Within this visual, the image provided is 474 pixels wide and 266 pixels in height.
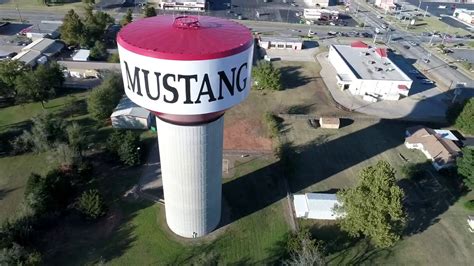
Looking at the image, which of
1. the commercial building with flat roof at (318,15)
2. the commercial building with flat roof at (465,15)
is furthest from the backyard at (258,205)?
the commercial building with flat roof at (465,15)

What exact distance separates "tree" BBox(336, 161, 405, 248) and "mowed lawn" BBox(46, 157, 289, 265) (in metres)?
8.57

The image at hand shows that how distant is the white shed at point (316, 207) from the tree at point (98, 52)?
Result: 59658 mm

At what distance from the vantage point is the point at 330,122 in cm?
5981

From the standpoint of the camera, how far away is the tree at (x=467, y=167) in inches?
1802

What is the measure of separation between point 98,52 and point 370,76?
5997 centimetres

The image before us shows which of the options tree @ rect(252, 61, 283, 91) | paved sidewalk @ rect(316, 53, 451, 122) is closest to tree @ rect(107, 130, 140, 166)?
tree @ rect(252, 61, 283, 91)

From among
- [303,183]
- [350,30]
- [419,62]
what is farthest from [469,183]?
[350,30]

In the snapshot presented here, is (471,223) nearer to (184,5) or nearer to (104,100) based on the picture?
(104,100)

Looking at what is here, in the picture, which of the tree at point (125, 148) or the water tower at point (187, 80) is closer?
the water tower at point (187, 80)

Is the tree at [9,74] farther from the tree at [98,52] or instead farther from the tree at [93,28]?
the tree at [93,28]

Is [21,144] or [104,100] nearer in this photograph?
[21,144]

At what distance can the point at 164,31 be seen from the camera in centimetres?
2809

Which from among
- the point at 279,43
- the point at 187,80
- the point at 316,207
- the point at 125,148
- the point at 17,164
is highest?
the point at 187,80

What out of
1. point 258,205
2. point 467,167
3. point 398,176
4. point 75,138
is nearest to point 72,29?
point 75,138
